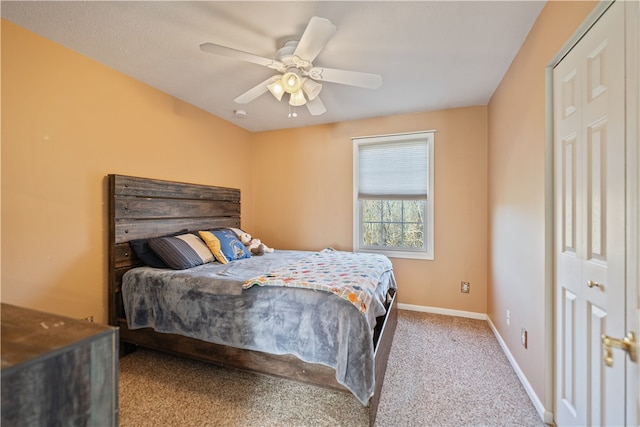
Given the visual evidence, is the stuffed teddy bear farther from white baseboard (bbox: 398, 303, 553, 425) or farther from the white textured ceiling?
white baseboard (bbox: 398, 303, 553, 425)

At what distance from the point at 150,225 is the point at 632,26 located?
336 cm

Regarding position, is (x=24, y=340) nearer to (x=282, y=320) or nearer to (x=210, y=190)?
(x=282, y=320)

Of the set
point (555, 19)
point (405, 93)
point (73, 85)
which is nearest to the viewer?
point (555, 19)

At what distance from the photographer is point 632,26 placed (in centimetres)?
95

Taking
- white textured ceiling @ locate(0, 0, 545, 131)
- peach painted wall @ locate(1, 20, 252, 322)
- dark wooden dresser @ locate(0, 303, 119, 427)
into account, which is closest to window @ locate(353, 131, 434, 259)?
white textured ceiling @ locate(0, 0, 545, 131)

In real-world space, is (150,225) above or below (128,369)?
above

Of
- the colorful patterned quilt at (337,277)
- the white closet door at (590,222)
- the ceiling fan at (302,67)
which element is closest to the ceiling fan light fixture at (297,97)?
the ceiling fan at (302,67)

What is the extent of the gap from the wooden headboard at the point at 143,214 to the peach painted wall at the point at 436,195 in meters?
1.05

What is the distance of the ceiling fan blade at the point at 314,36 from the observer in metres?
1.41

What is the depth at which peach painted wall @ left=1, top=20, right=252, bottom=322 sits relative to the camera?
1758 millimetres

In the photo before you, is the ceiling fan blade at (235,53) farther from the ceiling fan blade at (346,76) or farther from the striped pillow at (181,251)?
the striped pillow at (181,251)

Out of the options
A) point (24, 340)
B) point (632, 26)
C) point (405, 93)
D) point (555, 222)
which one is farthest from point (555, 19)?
point (24, 340)

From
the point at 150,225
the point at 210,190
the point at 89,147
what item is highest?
the point at 89,147

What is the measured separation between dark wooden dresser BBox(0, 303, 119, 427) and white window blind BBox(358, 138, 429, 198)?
3257mm
